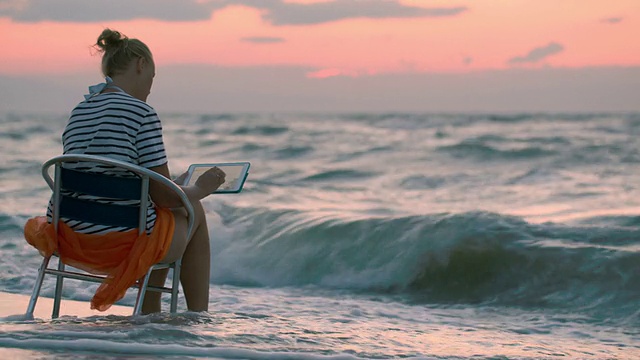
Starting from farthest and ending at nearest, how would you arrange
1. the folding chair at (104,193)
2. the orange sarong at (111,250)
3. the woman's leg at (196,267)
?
the woman's leg at (196,267) < the orange sarong at (111,250) < the folding chair at (104,193)

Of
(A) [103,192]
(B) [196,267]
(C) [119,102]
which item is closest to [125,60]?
(C) [119,102]

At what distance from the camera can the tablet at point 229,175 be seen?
324 centimetres

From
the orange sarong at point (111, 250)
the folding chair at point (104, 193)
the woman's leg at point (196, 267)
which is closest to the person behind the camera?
the folding chair at point (104, 193)

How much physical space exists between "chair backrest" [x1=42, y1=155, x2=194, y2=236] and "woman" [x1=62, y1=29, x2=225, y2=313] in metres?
0.05

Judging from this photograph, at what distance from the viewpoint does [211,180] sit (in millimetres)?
3258

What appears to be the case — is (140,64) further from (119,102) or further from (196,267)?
(196,267)

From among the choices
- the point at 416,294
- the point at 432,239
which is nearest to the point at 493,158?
the point at 432,239

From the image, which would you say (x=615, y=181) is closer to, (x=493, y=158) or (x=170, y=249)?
(x=493, y=158)

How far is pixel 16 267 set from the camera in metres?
6.13

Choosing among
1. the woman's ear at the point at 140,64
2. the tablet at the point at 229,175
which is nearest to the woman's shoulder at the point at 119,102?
the woman's ear at the point at 140,64

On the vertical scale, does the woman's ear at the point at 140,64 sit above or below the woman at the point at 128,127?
above

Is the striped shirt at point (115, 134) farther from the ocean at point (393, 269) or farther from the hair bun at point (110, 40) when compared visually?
the ocean at point (393, 269)

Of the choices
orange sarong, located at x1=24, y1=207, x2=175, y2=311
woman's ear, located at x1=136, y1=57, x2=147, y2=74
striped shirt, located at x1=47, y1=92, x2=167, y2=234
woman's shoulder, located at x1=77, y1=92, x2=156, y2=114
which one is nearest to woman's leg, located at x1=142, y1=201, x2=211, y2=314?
orange sarong, located at x1=24, y1=207, x2=175, y2=311

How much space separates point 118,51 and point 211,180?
63cm
